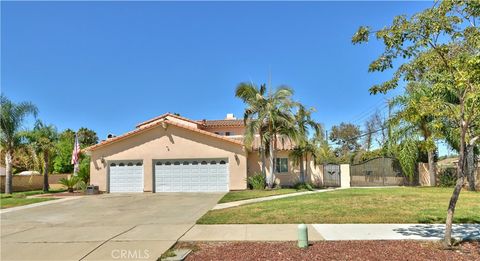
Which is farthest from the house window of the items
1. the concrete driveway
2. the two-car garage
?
the concrete driveway

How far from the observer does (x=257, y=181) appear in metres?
22.2

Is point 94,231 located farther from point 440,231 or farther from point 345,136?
point 345,136

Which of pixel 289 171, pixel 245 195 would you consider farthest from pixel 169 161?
pixel 289 171

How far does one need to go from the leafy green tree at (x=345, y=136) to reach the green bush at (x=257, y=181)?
38.6m

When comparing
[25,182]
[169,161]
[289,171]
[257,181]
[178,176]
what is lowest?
[25,182]

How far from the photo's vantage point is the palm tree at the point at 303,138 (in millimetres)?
22094

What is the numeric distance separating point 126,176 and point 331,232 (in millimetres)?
17494

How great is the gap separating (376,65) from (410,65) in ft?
2.69

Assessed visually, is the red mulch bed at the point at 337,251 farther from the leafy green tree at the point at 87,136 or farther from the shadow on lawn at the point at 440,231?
the leafy green tree at the point at 87,136

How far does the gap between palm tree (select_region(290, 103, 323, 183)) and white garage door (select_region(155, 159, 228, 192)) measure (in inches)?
184

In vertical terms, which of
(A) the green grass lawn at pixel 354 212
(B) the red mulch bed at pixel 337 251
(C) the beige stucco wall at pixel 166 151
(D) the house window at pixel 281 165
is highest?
(C) the beige stucco wall at pixel 166 151

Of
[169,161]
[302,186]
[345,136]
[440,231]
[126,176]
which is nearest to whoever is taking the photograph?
[440,231]

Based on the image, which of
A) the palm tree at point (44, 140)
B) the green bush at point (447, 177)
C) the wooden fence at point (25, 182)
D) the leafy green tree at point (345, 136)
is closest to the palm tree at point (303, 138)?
the green bush at point (447, 177)

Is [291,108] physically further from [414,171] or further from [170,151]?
[414,171]
